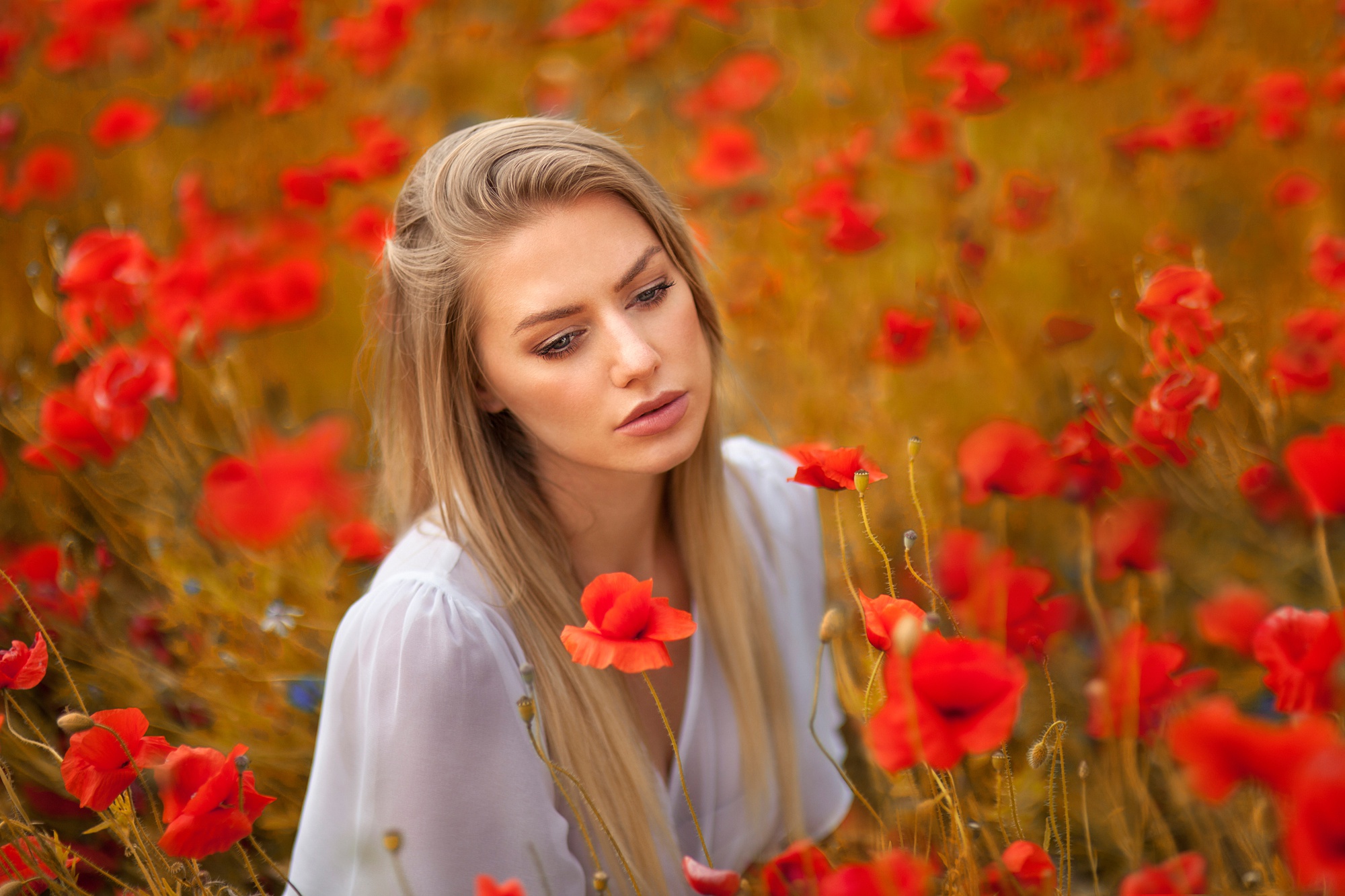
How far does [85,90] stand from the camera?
307 cm

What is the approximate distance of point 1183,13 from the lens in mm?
2281

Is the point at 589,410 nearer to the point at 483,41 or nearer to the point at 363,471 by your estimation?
the point at 363,471

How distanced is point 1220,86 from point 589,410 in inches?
86.5

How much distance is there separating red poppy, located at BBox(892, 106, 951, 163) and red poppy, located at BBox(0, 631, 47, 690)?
6.37ft

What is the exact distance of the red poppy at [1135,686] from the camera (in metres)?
0.87

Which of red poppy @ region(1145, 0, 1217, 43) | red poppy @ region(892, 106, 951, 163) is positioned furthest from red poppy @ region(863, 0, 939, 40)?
red poppy @ region(1145, 0, 1217, 43)

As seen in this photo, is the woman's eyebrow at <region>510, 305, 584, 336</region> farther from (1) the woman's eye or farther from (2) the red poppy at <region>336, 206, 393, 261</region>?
(2) the red poppy at <region>336, 206, 393, 261</region>

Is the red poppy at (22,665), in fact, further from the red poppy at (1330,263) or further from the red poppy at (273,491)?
the red poppy at (1330,263)

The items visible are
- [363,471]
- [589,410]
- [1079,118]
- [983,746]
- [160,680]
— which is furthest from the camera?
[1079,118]

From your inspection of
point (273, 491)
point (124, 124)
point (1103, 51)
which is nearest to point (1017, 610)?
point (273, 491)

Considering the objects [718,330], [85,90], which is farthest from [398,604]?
[85,90]

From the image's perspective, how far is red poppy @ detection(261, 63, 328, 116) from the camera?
2.56m

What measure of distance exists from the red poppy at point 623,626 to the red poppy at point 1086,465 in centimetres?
60

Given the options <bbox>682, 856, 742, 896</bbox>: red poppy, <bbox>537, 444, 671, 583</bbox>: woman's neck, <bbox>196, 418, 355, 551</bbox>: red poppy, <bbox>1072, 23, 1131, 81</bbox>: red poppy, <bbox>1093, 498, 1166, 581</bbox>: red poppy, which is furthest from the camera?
<bbox>1072, 23, 1131, 81</bbox>: red poppy
